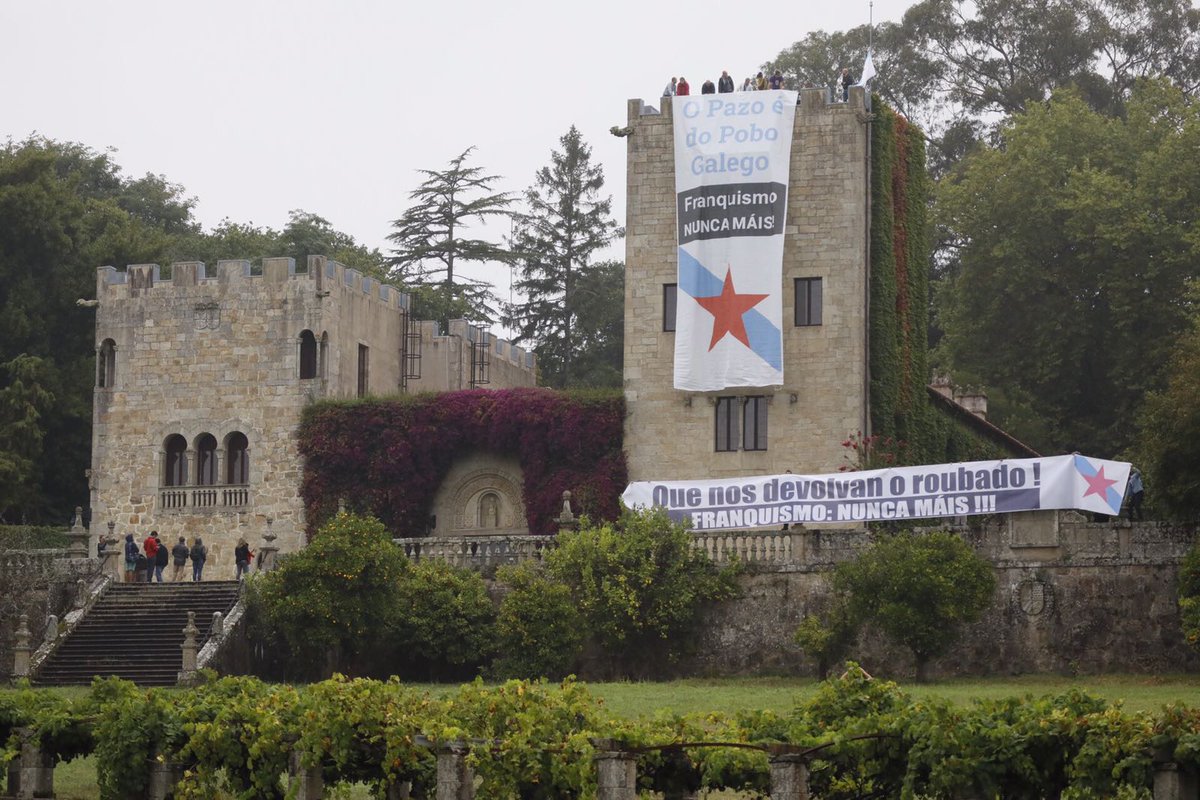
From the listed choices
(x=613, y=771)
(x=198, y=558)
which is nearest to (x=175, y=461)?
(x=198, y=558)

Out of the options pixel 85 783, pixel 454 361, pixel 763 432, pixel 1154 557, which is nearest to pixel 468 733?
pixel 85 783

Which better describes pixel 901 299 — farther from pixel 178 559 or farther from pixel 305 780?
pixel 305 780

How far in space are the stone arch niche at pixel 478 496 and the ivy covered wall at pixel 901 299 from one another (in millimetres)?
8162

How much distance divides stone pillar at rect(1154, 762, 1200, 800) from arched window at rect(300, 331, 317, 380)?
33.9 meters

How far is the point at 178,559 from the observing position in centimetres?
4856

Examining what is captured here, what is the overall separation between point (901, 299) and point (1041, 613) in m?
11.4

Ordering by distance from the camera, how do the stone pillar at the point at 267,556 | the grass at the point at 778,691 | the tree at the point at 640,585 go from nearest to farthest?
the grass at the point at 778,691 → the tree at the point at 640,585 → the stone pillar at the point at 267,556

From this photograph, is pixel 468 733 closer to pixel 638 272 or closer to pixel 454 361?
pixel 638 272

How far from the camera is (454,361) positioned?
5788cm

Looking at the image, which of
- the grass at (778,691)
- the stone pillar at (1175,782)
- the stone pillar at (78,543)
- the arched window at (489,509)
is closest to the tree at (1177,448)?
the grass at (778,691)

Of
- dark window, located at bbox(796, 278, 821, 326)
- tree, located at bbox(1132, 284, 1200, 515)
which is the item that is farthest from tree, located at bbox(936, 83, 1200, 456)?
tree, located at bbox(1132, 284, 1200, 515)

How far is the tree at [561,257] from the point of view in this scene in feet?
248

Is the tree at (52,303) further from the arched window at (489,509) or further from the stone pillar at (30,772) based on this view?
the stone pillar at (30,772)

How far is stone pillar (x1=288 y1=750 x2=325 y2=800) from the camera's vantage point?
25.0m
